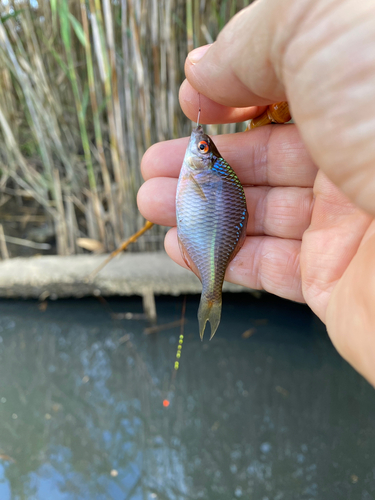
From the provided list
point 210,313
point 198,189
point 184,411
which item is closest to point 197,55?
point 198,189

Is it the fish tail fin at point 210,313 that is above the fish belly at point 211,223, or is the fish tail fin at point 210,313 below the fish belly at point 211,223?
below

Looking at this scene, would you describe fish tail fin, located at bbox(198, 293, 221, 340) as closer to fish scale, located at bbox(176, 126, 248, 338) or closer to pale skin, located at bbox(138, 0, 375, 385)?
fish scale, located at bbox(176, 126, 248, 338)

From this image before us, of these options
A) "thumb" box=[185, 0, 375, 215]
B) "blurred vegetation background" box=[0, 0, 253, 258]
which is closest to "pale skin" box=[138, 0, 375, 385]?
"thumb" box=[185, 0, 375, 215]

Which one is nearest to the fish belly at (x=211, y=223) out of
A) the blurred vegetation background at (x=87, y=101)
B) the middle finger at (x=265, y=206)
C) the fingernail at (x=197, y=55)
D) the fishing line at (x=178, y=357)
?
the middle finger at (x=265, y=206)

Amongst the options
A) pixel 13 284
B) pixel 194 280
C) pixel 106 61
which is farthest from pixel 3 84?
pixel 194 280

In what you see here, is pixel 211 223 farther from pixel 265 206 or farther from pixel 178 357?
pixel 178 357

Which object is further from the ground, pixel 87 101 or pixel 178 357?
pixel 87 101

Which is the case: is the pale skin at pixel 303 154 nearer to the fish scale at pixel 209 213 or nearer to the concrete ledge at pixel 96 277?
the fish scale at pixel 209 213
